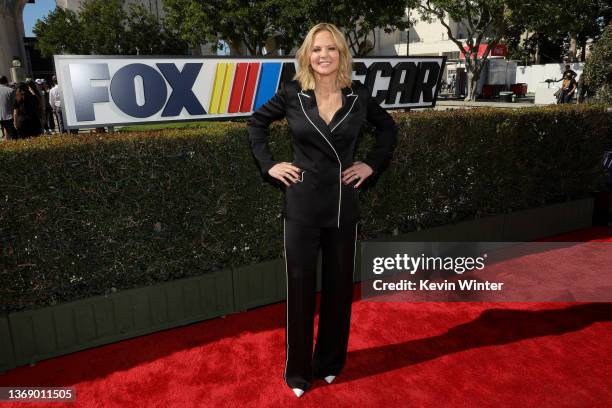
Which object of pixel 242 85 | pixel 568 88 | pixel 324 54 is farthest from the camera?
pixel 568 88

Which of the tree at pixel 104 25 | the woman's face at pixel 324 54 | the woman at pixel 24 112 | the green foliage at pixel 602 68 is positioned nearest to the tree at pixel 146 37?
the tree at pixel 104 25

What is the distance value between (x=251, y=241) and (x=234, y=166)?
813 millimetres

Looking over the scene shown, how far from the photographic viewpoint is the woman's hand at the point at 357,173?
121 inches

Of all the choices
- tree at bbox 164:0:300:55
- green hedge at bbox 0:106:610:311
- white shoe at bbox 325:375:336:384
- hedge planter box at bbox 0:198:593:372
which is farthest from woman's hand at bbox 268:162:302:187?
tree at bbox 164:0:300:55

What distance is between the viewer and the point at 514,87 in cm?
4144

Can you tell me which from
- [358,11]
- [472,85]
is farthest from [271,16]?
[472,85]

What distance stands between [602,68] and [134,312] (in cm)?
985

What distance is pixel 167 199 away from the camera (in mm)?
4203

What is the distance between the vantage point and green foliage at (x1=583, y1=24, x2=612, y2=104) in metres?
9.12

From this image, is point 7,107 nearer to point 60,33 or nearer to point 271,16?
point 271,16

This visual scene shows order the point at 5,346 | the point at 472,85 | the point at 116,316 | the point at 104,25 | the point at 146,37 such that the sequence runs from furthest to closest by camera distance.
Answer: the point at 146,37 < the point at 104,25 < the point at 472,85 < the point at 116,316 < the point at 5,346

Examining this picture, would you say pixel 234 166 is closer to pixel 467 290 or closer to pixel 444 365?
pixel 444 365

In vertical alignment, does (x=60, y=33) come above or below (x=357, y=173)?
above

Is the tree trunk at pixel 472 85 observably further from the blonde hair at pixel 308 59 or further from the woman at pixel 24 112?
the blonde hair at pixel 308 59
